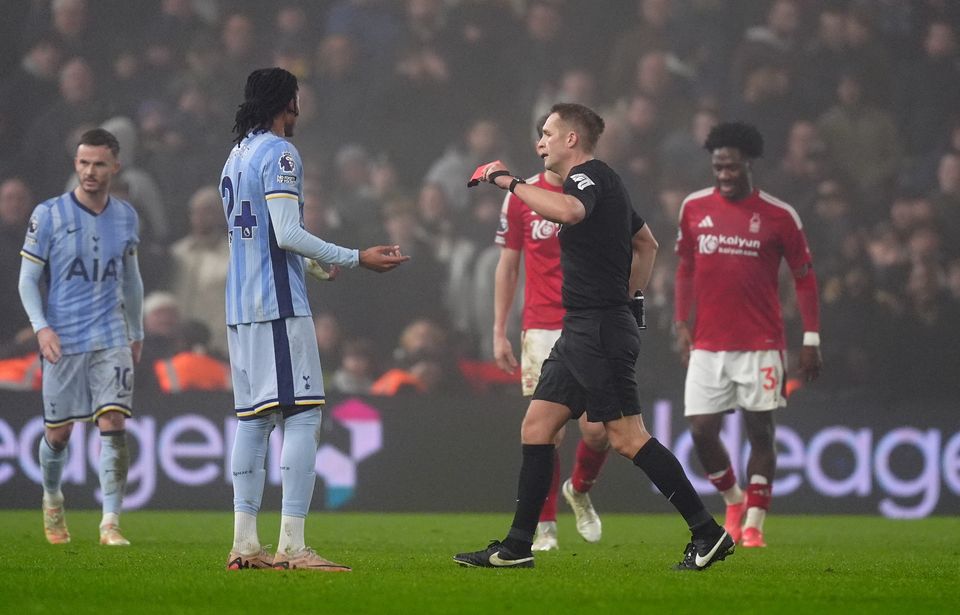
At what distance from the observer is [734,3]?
47.0 ft

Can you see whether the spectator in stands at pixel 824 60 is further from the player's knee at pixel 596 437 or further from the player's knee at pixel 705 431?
the player's knee at pixel 596 437

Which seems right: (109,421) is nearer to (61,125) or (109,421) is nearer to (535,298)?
(535,298)

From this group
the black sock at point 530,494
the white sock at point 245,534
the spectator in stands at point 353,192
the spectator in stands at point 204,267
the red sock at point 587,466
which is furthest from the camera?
the spectator in stands at point 353,192

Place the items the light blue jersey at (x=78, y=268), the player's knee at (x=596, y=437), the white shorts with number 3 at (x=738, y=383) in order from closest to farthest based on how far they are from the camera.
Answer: the light blue jersey at (x=78, y=268) < the player's knee at (x=596, y=437) < the white shorts with number 3 at (x=738, y=383)

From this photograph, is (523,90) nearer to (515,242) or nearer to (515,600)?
(515,242)

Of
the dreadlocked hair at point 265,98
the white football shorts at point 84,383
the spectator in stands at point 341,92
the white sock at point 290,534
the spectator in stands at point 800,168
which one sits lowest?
the white sock at point 290,534

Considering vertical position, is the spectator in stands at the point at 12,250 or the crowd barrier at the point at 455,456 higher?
the spectator in stands at the point at 12,250

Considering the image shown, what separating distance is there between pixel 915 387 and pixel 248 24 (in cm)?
721

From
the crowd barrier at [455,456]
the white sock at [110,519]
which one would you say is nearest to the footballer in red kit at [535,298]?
the white sock at [110,519]

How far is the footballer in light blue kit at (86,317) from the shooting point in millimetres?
8469

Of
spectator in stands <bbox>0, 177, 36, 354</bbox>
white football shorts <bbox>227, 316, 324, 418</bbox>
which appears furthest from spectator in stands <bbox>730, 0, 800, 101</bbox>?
white football shorts <bbox>227, 316, 324, 418</bbox>

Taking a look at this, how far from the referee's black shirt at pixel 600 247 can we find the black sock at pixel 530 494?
0.66 metres

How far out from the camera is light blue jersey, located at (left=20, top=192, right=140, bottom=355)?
8.50m

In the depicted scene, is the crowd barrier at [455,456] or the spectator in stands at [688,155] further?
the spectator in stands at [688,155]
